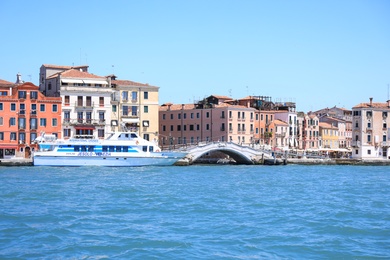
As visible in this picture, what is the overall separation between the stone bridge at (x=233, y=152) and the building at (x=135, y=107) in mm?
7611

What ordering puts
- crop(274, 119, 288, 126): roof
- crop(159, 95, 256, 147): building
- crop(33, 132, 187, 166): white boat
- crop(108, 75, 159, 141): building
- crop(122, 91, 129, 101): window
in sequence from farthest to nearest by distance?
crop(274, 119, 288, 126): roof
crop(159, 95, 256, 147): building
crop(122, 91, 129, 101): window
crop(108, 75, 159, 141): building
crop(33, 132, 187, 166): white boat

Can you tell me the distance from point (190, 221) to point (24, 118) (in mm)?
44054

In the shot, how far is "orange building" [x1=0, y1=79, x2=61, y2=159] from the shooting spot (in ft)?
209

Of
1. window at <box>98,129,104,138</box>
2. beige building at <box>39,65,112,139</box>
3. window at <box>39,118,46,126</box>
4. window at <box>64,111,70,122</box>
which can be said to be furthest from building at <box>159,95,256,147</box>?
window at <box>39,118,46,126</box>

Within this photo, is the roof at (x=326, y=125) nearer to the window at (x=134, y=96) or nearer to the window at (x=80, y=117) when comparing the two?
the window at (x=134, y=96)

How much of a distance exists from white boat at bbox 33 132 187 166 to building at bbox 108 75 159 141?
34.2 ft

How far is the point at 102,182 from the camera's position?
1617 inches

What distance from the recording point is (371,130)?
86.2 m

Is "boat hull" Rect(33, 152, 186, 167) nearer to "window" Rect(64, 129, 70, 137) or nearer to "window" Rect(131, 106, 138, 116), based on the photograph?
"window" Rect(64, 129, 70, 137)

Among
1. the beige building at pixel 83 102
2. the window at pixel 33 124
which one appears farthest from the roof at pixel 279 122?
the window at pixel 33 124

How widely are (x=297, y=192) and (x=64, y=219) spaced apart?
16167 mm

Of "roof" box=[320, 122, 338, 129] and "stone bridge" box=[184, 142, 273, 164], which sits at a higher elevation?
"roof" box=[320, 122, 338, 129]

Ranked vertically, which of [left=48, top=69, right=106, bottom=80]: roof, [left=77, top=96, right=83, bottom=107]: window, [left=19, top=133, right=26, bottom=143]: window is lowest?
[left=19, top=133, right=26, bottom=143]: window

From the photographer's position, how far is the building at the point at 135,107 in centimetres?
7119
